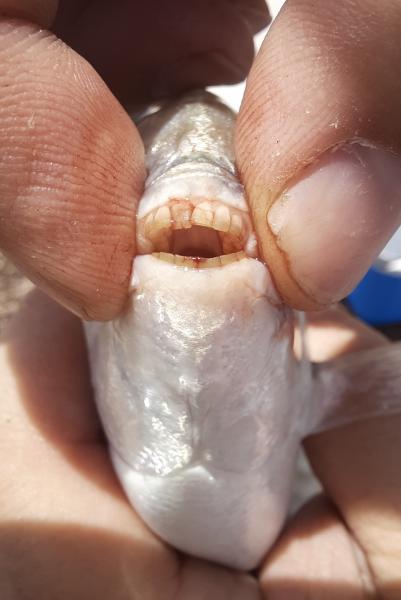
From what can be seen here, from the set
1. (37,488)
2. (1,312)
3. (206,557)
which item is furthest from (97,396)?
(1,312)

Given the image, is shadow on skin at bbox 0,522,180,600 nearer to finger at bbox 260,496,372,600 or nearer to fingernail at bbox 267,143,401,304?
finger at bbox 260,496,372,600

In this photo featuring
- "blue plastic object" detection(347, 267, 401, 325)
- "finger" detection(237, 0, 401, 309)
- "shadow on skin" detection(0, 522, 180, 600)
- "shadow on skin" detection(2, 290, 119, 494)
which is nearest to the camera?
"finger" detection(237, 0, 401, 309)

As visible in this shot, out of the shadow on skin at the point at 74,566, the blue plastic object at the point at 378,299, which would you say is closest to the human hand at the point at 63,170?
the shadow on skin at the point at 74,566

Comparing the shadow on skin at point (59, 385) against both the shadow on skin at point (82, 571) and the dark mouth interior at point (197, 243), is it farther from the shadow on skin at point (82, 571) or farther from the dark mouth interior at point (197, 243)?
the dark mouth interior at point (197, 243)

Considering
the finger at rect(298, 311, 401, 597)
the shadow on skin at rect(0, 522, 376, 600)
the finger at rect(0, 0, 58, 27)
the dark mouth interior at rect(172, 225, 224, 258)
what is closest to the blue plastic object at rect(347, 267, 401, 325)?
the finger at rect(298, 311, 401, 597)

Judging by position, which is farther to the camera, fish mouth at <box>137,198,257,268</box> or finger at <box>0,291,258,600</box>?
finger at <box>0,291,258,600</box>

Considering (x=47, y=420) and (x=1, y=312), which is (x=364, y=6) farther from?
(x=1, y=312)

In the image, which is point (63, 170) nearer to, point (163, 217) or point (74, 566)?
point (163, 217)
